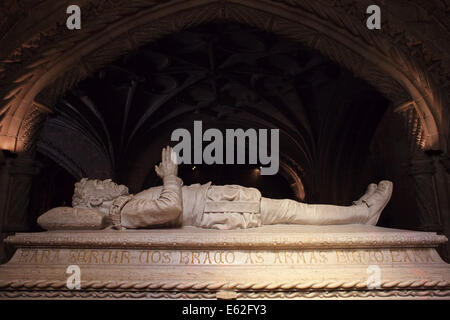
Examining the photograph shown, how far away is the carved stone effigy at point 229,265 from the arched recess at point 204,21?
2001 millimetres

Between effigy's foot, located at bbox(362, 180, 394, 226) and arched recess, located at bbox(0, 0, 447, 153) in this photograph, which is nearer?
effigy's foot, located at bbox(362, 180, 394, 226)

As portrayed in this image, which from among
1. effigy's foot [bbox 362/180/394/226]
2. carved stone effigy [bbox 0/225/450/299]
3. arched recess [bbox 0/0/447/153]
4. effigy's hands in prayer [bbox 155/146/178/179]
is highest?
arched recess [bbox 0/0/447/153]

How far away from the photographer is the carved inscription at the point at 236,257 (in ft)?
6.96

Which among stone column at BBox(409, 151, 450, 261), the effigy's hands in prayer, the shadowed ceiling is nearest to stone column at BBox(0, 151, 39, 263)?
the effigy's hands in prayer

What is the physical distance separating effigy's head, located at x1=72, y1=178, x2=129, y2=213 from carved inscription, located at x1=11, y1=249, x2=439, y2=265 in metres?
0.60

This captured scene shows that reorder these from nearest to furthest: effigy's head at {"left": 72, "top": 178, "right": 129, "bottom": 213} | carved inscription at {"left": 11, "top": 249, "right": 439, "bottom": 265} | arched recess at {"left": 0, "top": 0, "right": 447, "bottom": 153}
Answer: carved inscription at {"left": 11, "top": 249, "right": 439, "bottom": 265}
effigy's head at {"left": 72, "top": 178, "right": 129, "bottom": 213}
arched recess at {"left": 0, "top": 0, "right": 447, "bottom": 153}

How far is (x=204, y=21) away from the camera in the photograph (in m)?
4.33

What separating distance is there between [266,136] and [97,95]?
5.22 metres

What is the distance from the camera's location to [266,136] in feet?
33.7

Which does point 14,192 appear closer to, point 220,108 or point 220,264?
point 220,264

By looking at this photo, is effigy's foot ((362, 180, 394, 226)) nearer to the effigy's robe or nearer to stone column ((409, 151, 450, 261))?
the effigy's robe

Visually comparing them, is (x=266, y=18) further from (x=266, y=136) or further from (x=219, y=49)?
(x=266, y=136)

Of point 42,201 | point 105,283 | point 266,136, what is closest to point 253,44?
point 266,136

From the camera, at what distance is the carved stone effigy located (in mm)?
1966
